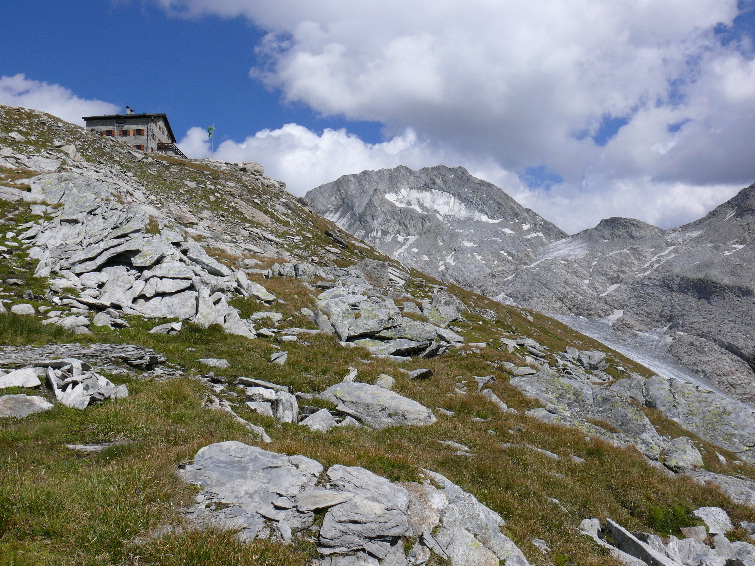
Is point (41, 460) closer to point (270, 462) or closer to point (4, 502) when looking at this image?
point (4, 502)

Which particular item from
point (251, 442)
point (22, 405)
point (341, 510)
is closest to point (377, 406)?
point (251, 442)

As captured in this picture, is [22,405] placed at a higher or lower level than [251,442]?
lower

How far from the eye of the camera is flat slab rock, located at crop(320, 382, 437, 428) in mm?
13961

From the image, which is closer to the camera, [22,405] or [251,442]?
[251,442]

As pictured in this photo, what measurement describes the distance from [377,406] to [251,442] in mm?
Result: 6224

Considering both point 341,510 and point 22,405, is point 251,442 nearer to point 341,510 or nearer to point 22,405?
point 341,510

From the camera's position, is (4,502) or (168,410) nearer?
(4,502)

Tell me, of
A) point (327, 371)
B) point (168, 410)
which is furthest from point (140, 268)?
point (168, 410)

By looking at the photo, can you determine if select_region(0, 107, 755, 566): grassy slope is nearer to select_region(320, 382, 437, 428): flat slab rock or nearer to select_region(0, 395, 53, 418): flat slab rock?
select_region(0, 395, 53, 418): flat slab rock

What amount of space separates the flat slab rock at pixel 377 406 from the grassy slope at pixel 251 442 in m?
0.67

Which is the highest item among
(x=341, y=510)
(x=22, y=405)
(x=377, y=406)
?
(x=377, y=406)

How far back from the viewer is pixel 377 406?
569 inches

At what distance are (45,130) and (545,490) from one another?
85.7 meters

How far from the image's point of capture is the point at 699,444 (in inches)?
839
